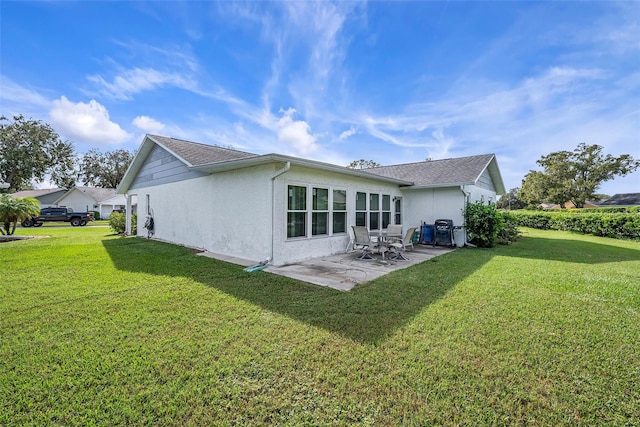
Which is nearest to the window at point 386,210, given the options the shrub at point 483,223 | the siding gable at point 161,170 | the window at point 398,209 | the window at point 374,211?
the window at point 374,211

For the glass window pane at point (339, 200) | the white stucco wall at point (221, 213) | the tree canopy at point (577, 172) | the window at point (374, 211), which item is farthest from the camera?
the tree canopy at point (577, 172)

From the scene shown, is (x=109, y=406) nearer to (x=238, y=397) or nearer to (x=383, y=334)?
(x=238, y=397)

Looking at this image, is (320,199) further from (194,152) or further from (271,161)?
(194,152)

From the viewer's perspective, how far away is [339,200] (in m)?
8.46

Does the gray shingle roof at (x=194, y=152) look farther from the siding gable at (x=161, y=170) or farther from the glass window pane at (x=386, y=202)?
the glass window pane at (x=386, y=202)

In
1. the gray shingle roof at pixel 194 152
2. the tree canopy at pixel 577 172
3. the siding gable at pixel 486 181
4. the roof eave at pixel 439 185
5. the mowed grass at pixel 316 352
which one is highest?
the tree canopy at pixel 577 172

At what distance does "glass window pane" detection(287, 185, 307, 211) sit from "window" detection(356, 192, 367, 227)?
8.23 feet

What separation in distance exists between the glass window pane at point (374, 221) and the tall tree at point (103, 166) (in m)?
43.9

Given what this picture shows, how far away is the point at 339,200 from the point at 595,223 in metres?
16.6

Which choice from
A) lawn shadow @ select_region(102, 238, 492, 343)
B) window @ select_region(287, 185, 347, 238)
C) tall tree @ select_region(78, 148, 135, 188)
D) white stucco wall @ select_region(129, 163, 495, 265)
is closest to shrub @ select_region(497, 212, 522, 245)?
white stucco wall @ select_region(129, 163, 495, 265)

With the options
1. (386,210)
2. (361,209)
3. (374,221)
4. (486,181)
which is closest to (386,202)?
(386,210)

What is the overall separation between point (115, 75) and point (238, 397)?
14.5 meters

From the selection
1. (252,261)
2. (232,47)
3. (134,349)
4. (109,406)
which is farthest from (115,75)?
(109,406)

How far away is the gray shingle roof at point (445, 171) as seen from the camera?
10743mm
